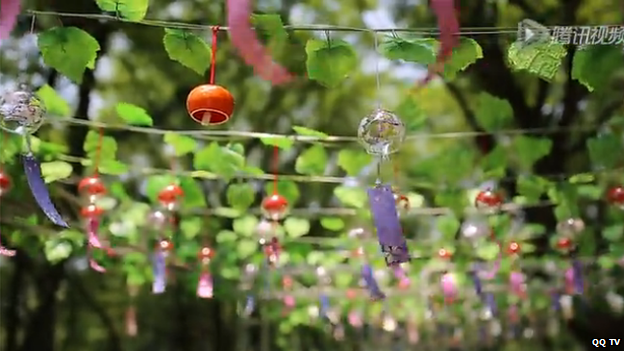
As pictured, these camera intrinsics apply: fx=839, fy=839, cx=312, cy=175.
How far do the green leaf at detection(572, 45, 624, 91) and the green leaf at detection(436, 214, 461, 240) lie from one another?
167 centimetres

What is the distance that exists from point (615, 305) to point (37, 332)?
396 centimetres

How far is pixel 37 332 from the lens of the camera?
6020 mm

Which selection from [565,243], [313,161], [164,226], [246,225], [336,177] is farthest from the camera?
[246,225]

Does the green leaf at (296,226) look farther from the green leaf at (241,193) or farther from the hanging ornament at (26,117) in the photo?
the hanging ornament at (26,117)

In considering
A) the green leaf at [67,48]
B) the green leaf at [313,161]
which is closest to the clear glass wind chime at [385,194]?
the green leaf at [67,48]

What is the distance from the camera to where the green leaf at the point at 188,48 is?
185 centimetres

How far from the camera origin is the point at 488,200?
289cm

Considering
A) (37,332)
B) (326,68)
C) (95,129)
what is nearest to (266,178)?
(95,129)

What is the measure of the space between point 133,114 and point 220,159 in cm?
39

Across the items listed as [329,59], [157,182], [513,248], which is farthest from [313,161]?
[329,59]

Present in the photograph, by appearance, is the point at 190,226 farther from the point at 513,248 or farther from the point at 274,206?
the point at 513,248

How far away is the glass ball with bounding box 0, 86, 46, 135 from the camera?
1.85m

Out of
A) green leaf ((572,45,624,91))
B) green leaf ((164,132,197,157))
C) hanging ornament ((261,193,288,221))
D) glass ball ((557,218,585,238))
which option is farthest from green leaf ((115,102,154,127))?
glass ball ((557,218,585,238))

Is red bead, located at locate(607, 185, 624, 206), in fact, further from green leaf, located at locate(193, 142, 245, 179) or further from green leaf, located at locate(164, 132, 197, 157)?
green leaf, located at locate(164, 132, 197, 157)
